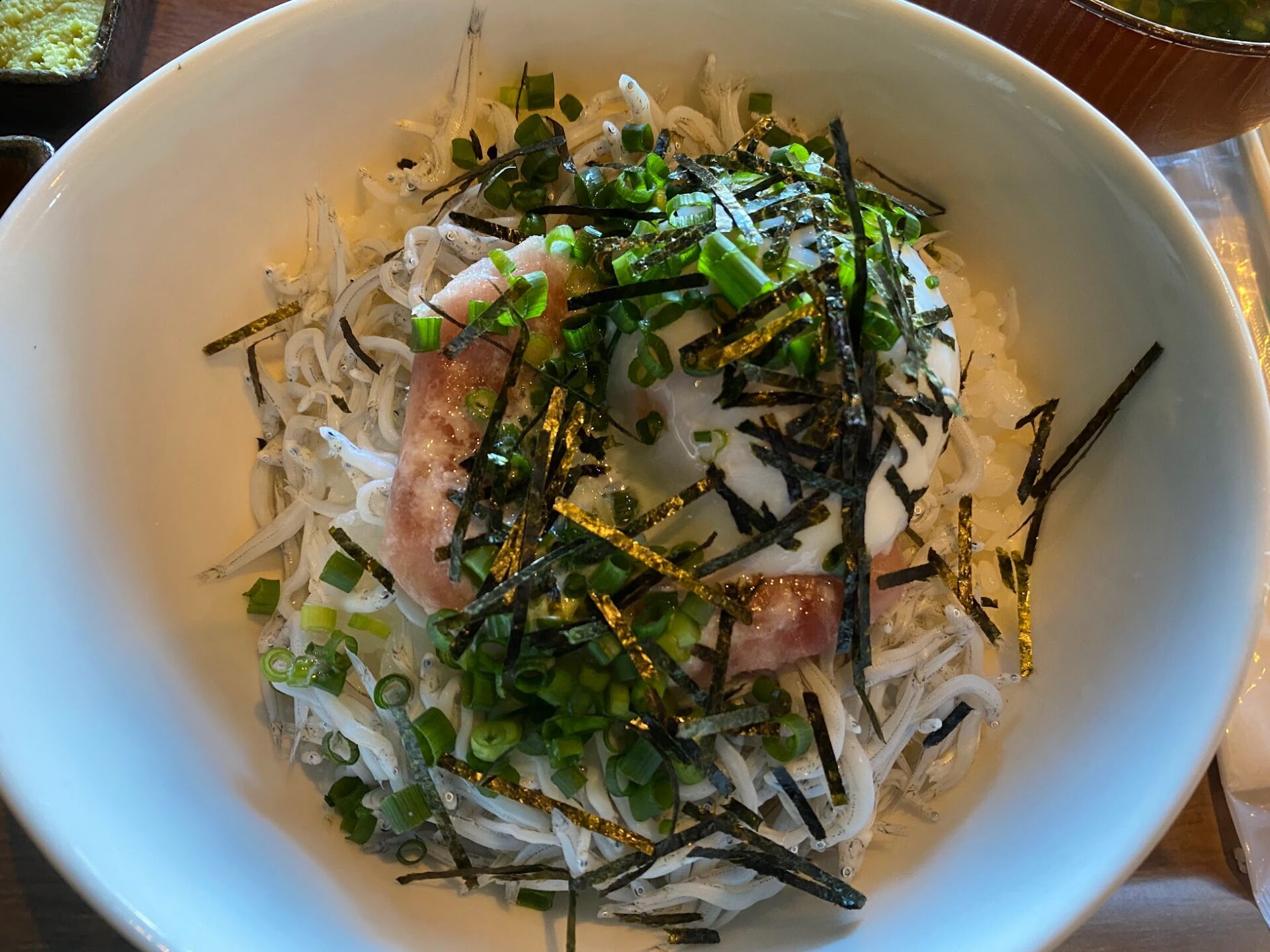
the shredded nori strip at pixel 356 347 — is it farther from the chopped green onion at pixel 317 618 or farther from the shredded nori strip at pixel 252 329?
the chopped green onion at pixel 317 618

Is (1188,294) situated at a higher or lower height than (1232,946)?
higher

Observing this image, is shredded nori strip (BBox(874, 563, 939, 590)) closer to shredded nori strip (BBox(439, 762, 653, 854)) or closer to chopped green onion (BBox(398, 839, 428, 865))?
shredded nori strip (BBox(439, 762, 653, 854))

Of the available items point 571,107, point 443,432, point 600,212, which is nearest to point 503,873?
point 443,432

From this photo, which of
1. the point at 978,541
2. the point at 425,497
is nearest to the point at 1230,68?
the point at 978,541

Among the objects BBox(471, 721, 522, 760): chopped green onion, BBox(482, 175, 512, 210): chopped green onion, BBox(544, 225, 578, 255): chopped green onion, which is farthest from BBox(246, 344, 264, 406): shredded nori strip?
BBox(471, 721, 522, 760): chopped green onion

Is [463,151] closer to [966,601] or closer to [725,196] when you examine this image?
[725,196]

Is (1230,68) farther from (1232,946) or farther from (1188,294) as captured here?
(1232,946)
